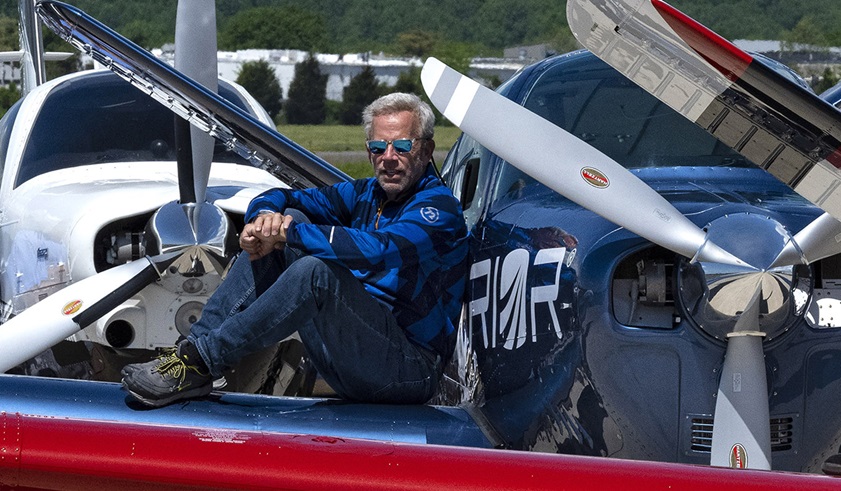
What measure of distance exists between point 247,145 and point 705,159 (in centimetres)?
204

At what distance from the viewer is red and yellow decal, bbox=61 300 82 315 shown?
5.00 meters

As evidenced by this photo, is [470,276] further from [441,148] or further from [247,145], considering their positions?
[441,148]

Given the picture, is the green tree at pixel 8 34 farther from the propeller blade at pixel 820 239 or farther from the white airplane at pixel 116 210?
the propeller blade at pixel 820 239

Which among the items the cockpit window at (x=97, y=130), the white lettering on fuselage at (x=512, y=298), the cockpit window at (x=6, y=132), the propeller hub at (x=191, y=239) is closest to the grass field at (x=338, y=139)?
the cockpit window at (x=6, y=132)

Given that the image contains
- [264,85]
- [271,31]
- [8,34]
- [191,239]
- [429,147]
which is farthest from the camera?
[271,31]

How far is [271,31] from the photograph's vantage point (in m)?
62.8

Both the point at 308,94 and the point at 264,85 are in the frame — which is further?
the point at 308,94

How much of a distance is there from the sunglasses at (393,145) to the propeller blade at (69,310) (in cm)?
126

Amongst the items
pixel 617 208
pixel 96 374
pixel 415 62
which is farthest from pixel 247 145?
pixel 415 62

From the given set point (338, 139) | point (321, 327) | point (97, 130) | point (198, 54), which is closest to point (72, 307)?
point (198, 54)

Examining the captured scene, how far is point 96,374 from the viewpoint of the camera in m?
5.75

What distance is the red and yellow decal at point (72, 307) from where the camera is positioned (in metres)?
5.00

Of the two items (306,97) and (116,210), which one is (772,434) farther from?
(306,97)

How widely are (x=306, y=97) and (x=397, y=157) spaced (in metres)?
49.9
